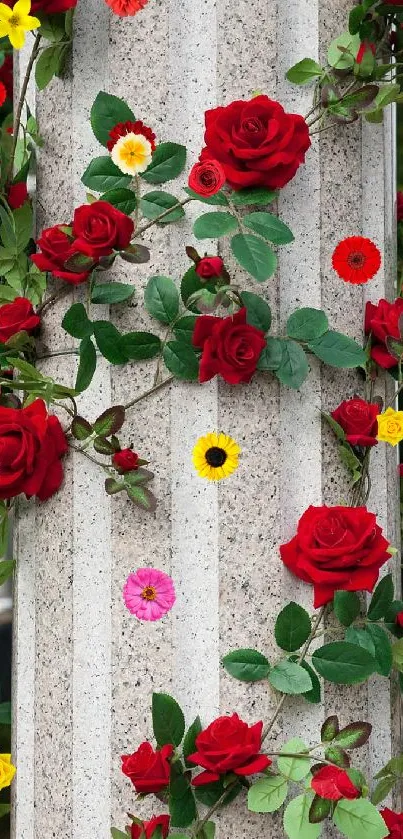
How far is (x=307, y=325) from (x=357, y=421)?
145 millimetres

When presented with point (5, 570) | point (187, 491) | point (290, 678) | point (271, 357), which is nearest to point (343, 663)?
point (290, 678)

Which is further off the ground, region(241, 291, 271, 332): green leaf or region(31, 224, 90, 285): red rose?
region(31, 224, 90, 285): red rose

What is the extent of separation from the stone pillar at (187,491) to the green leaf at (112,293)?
28mm

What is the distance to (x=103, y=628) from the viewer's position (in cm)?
119

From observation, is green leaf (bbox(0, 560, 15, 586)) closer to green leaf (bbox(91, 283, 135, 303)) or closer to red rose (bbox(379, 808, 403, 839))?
green leaf (bbox(91, 283, 135, 303))

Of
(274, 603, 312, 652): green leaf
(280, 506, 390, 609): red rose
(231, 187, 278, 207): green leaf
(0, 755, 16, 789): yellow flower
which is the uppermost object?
→ (231, 187, 278, 207): green leaf

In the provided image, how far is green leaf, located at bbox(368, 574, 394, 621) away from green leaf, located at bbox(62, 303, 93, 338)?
1.69ft

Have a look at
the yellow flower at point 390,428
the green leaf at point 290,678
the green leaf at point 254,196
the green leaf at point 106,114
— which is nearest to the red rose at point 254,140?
the green leaf at point 254,196

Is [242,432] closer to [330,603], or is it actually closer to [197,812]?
[330,603]

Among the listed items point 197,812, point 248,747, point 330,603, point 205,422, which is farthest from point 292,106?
point 197,812

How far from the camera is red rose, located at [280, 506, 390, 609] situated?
3.60 feet

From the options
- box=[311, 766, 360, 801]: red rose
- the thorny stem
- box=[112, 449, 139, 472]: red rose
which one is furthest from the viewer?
the thorny stem

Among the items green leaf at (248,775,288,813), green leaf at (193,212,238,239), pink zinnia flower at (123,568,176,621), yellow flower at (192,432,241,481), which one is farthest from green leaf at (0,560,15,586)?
green leaf at (193,212,238,239)

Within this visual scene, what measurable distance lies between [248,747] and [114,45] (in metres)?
0.94
